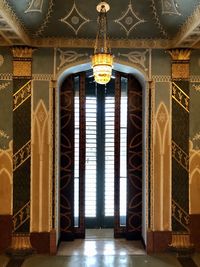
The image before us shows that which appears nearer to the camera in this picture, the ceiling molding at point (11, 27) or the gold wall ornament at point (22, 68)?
the ceiling molding at point (11, 27)

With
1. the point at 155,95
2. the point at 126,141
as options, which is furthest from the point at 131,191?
the point at 155,95

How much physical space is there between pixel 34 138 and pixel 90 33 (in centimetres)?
176

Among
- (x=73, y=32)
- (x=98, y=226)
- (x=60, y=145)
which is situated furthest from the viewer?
(x=98, y=226)

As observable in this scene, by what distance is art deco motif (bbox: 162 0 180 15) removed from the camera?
4.82 meters

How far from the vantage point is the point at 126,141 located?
6.38 m

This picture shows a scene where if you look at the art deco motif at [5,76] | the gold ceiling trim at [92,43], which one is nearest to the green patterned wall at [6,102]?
the art deco motif at [5,76]

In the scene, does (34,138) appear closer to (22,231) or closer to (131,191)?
(22,231)

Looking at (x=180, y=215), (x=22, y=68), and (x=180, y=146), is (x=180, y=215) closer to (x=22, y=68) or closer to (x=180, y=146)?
(x=180, y=146)

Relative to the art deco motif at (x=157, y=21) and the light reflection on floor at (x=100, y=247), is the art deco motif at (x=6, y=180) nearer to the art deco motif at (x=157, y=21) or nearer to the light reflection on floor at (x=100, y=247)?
the light reflection on floor at (x=100, y=247)

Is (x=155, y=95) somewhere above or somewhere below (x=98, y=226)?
above

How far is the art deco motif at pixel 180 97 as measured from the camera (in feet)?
18.8

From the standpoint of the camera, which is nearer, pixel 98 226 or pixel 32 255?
pixel 32 255

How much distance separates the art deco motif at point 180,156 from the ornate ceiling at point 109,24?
5.05 ft

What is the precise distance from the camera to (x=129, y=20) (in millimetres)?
5309
